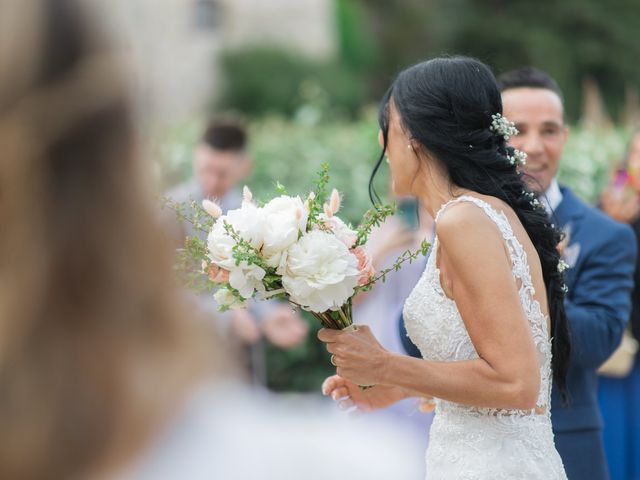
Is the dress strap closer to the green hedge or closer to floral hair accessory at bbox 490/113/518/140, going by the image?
floral hair accessory at bbox 490/113/518/140

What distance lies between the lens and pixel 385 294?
5.27m

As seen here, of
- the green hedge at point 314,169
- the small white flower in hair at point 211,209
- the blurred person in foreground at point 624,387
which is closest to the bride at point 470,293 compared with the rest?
the small white flower in hair at point 211,209

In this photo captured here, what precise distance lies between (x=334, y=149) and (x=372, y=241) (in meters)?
3.25

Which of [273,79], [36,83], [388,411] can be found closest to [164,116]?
[36,83]

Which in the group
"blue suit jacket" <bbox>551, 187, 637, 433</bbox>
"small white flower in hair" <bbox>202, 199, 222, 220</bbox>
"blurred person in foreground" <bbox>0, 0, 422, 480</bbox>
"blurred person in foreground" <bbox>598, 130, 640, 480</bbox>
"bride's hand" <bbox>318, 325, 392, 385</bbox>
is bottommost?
"blurred person in foreground" <bbox>598, 130, 640, 480</bbox>

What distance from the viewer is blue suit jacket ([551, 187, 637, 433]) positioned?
353 cm

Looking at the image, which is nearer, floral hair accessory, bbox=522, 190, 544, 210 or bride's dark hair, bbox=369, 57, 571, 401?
bride's dark hair, bbox=369, 57, 571, 401

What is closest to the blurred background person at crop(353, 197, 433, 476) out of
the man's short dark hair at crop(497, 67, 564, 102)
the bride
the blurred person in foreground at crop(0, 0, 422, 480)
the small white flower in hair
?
the man's short dark hair at crop(497, 67, 564, 102)

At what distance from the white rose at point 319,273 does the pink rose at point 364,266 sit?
5cm

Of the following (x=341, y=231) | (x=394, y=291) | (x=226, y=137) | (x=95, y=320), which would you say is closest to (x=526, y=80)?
(x=394, y=291)

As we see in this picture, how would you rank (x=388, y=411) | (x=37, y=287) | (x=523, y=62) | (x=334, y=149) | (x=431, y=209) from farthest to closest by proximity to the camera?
(x=523, y=62)
(x=334, y=149)
(x=388, y=411)
(x=431, y=209)
(x=37, y=287)

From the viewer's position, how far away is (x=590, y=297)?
3730mm

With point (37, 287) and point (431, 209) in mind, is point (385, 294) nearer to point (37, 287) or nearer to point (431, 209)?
point (431, 209)

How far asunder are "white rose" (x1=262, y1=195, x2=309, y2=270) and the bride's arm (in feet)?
0.91
